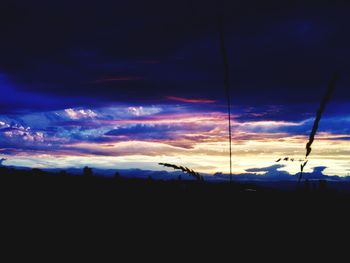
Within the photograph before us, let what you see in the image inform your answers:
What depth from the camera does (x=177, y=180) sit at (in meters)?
4.72

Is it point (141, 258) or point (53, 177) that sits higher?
point (53, 177)

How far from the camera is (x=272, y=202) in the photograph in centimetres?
336

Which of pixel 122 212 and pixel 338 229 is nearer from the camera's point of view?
pixel 338 229

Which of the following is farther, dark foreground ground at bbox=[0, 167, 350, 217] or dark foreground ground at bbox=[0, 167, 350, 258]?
dark foreground ground at bbox=[0, 167, 350, 217]

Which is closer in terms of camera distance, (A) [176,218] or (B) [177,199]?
(A) [176,218]

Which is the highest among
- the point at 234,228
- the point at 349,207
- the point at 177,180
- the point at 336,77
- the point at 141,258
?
the point at 336,77

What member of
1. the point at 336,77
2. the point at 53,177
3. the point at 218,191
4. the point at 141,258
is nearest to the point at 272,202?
the point at 218,191

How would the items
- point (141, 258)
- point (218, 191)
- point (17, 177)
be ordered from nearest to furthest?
1. point (141, 258)
2. point (218, 191)
3. point (17, 177)

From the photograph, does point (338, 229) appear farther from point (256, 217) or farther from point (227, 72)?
point (227, 72)

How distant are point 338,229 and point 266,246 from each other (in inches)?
25.0

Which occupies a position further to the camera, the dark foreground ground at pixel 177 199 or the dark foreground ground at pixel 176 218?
the dark foreground ground at pixel 177 199

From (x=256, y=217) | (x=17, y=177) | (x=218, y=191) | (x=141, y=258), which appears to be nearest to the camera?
(x=141, y=258)

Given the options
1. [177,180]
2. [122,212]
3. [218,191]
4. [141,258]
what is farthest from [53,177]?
[141,258]

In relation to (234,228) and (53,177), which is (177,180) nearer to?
(53,177)
